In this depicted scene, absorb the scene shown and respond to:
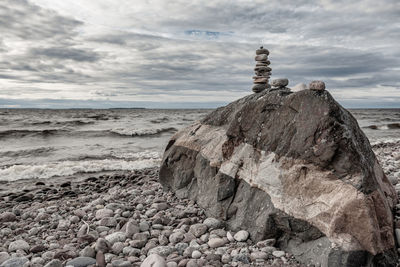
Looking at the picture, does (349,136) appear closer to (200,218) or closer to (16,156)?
(200,218)

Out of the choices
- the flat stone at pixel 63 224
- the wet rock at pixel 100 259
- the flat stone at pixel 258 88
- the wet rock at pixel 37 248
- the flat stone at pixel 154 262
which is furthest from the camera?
the flat stone at pixel 258 88

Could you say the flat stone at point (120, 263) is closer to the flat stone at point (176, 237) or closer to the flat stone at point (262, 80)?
the flat stone at point (176, 237)

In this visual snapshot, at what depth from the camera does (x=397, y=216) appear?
4.98 metres

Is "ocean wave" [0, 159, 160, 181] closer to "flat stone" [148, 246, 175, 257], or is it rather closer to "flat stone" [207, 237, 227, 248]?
"flat stone" [148, 246, 175, 257]

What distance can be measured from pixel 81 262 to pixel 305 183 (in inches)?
131

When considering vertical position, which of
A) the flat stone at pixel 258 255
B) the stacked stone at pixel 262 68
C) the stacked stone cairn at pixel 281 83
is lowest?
the flat stone at pixel 258 255

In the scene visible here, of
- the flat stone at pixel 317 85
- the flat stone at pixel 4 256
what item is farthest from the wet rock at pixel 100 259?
the flat stone at pixel 317 85

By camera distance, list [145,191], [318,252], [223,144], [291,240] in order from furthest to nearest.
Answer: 1. [145,191]
2. [223,144]
3. [291,240]
4. [318,252]

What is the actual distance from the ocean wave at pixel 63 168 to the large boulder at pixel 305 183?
26.8 feet

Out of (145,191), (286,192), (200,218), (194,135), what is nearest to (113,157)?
(145,191)

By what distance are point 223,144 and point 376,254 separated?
298 cm

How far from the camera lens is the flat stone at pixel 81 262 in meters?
4.29

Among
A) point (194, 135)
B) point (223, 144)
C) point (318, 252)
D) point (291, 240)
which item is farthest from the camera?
point (194, 135)

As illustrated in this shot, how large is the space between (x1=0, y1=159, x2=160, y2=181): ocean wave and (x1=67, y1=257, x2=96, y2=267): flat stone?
8435 millimetres
